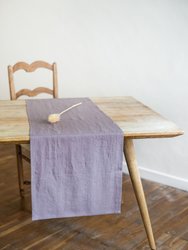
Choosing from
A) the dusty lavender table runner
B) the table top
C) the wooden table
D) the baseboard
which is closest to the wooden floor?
the baseboard

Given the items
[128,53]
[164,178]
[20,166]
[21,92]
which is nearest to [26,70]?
[21,92]

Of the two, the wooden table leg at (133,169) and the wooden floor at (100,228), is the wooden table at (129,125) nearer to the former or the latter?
the wooden table leg at (133,169)

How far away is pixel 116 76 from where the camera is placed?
267 cm

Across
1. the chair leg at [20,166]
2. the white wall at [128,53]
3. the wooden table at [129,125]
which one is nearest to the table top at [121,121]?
the wooden table at [129,125]

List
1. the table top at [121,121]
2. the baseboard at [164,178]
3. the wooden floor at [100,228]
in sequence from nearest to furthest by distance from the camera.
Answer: the table top at [121,121] < the wooden floor at [100,228] < the baseboard at [164,178]

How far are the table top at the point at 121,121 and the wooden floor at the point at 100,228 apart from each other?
696 mm

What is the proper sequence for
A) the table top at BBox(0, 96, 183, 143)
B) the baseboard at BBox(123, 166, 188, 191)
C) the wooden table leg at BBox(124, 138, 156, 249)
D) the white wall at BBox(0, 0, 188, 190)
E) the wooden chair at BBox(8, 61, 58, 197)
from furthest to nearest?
the baseboard at BBox(123, 166, 188, 191)
the white wall at BBox(0, 0, 188, 190)
the wooden chair at BBox(8, 61, 58, 197)
the wooden table leg at BBox(124, 138, 156, 249)
the table top at BBox(0, 96, 183, 143)

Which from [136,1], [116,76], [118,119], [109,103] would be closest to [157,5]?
[136,1]

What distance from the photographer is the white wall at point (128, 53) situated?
7.75 feet

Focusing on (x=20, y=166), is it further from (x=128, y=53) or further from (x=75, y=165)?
(x=128, y=53)

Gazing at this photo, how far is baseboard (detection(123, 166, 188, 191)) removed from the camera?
2487mm

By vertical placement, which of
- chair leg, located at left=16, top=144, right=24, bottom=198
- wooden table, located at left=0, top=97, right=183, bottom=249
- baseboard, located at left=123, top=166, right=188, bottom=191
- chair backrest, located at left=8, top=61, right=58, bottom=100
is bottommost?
baseboard, located at left=123, top=166, right=188, bottom=191

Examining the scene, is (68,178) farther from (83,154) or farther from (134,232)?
(134,232)

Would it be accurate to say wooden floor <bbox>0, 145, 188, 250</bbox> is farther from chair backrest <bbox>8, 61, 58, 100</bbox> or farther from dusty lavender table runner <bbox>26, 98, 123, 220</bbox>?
chair backrest <bbox>8, 61, 58, 100</bbox>
